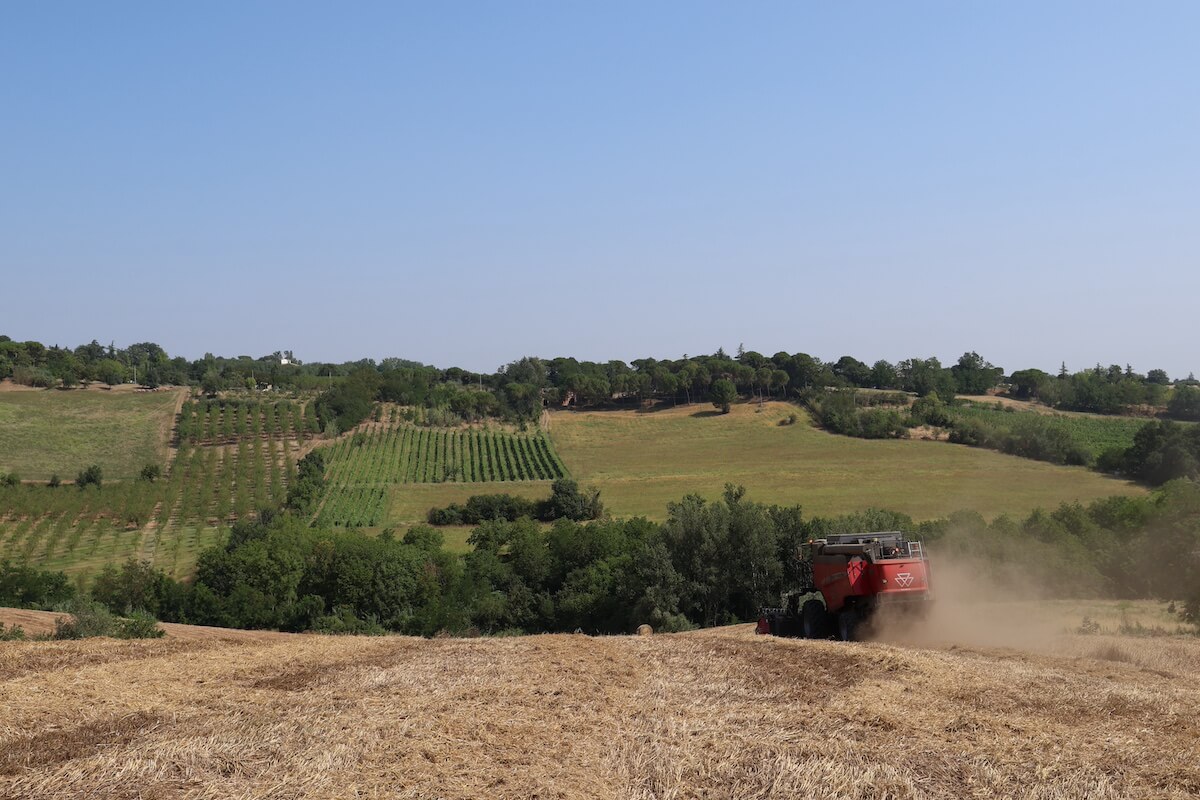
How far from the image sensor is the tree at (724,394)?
137 metres

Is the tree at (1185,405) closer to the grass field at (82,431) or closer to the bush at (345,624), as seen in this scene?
the bush at (345,624)

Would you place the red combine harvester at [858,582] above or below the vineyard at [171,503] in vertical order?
above

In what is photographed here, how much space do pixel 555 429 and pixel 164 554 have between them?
64.3 meters

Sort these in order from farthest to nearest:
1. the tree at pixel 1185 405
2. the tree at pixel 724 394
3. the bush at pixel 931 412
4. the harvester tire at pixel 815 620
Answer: the tree at pixel 724 394
the bush at pixel 931 412
the tree at pixel 1185 405
the harvester tire at pixel 815 620

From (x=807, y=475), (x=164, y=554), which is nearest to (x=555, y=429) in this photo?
(x=807, y=475)

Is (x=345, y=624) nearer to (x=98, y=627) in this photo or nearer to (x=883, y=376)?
(x=98, y=627)

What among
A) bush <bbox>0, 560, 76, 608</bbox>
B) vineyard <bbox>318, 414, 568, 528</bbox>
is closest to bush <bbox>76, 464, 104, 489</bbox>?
vineyard <bbox>318, 414, 568, 528</bbox>

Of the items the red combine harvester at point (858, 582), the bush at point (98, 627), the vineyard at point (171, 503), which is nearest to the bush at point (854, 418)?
the vineyard at point (171, 503)

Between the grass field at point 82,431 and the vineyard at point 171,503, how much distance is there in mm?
3684

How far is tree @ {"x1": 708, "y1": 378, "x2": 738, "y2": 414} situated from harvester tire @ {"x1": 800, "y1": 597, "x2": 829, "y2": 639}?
115 metres

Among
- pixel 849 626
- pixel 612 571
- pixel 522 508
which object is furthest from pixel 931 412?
pixel 849 626

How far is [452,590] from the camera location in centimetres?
5022

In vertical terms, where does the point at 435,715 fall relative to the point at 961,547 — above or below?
above

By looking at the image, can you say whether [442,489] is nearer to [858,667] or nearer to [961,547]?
[961,547]
